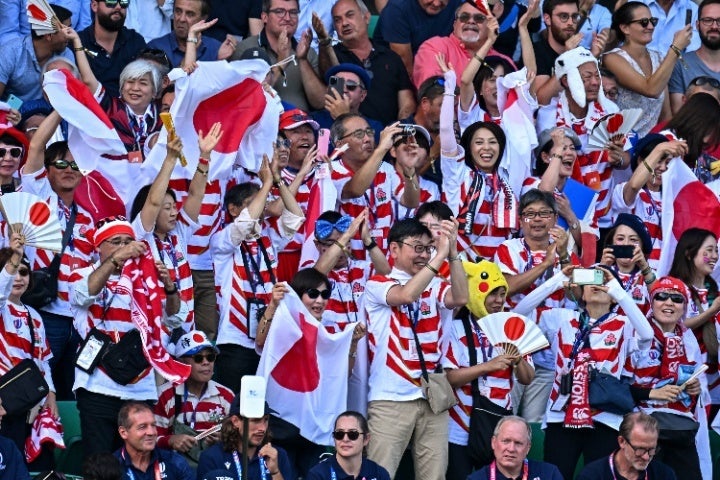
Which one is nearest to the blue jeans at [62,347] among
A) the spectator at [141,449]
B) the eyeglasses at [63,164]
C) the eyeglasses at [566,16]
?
the eyeglasses at [63,164]

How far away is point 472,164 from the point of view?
1381 centimetres

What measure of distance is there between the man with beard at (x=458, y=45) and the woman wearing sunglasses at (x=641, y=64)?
106cm

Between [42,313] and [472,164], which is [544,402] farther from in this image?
[42,313]

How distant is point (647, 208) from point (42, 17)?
16.5ft

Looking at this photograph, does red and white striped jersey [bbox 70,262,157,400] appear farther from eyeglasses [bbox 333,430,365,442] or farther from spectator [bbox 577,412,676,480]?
spectator [bbox 577,412,676,480]

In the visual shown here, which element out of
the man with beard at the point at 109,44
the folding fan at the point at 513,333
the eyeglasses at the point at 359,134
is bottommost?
the folding fan at the point at 513,333

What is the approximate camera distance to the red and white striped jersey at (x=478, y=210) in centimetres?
1354

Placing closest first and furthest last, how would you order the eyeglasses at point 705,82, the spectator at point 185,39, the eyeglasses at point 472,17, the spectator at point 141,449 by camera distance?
1. the spectator at point 141,449
2. the spectator at point 185,39
3. the eyeglasses at point 472,17
4. the eyeglasses at point 705,82

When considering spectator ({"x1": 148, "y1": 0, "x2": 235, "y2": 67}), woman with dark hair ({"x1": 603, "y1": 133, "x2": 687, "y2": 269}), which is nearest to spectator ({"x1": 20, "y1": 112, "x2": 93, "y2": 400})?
spectator ({"x1": 148, "y1": 0, "x2": 235, "y2": 67})

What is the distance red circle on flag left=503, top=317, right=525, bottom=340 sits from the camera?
40.2ft

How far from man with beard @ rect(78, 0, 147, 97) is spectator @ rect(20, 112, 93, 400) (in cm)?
160

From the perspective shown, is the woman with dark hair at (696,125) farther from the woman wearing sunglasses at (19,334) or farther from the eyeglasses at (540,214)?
the woman wearing sunglasses at (19,334)

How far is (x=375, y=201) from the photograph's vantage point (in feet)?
44.5

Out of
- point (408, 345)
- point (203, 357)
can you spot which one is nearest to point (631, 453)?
point (408, 345)
